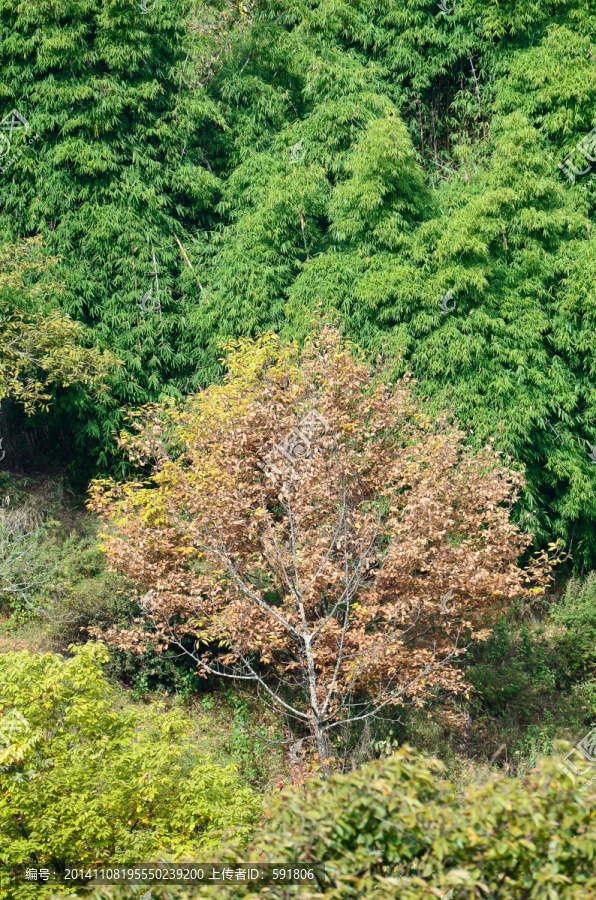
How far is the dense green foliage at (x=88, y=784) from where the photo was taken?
6863 millimetres

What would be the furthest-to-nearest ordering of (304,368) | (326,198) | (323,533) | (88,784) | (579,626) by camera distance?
1. (326,198)
2. (579,626)
3. (304,368)
4. (323,533)
5. (88,784)

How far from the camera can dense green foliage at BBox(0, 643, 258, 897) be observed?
686cm

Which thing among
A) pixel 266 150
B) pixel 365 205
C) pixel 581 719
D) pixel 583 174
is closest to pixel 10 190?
pixel 266 150

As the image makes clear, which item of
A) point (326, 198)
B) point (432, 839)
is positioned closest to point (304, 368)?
point (326, 198)

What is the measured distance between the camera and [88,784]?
285 inches

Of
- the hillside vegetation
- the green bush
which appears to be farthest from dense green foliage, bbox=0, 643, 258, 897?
the green bush

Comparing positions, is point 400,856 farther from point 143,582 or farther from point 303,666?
point 143,582

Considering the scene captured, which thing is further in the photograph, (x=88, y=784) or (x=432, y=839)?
(x=88, y=784)

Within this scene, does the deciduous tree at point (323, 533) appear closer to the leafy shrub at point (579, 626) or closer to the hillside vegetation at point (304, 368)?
the hillside vegetation at point (304, 368)

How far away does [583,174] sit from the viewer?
16047 millimetres

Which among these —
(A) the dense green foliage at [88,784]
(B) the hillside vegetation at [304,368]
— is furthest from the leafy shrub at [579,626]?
(A) the dense green foliage at [88,784]

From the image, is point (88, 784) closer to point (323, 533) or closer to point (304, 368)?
point (323, 533)

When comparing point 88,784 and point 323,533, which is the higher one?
point 323,533

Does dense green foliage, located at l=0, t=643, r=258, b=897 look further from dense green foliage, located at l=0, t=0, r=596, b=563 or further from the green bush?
dense green foliage, located at l=0, t=0, r=596, b=563
